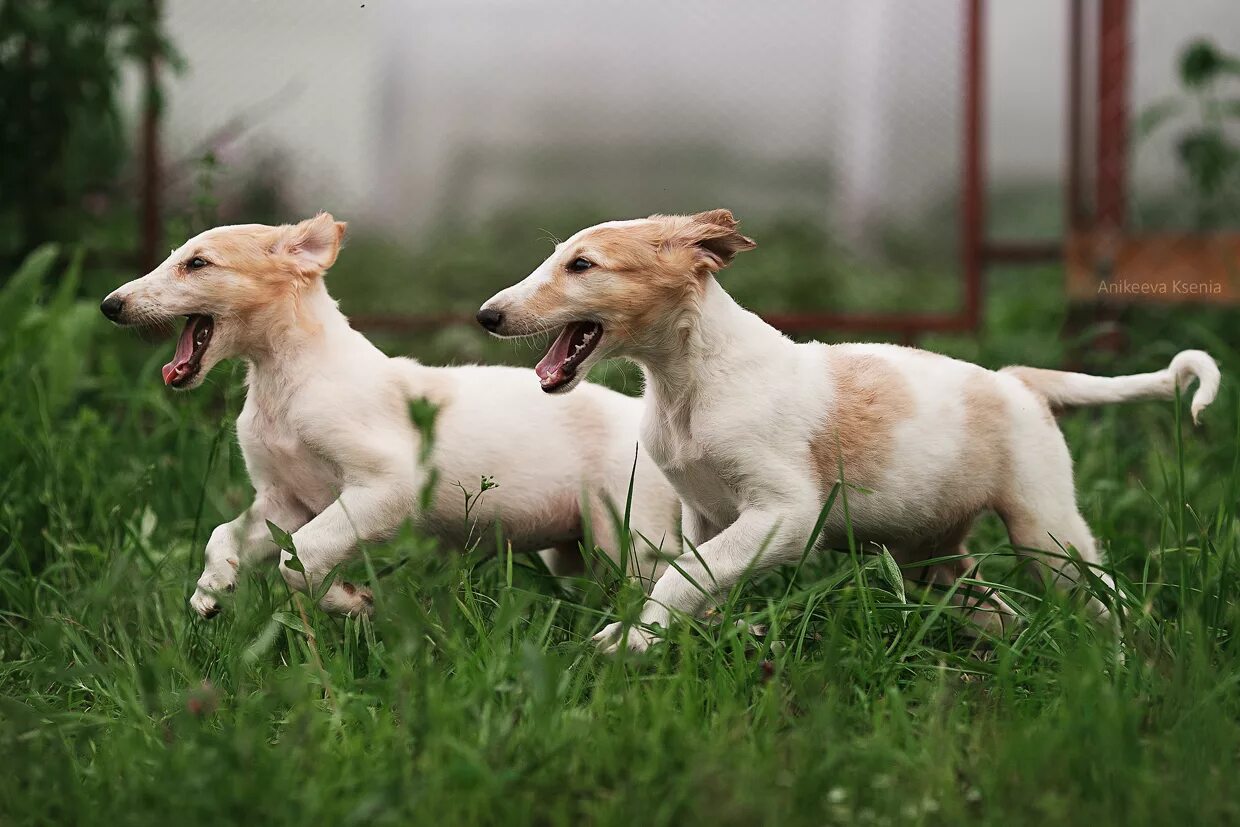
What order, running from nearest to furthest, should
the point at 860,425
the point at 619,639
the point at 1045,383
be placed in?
1. the point at 619,639
2. the point at 860,425
3. the point at 1045,383

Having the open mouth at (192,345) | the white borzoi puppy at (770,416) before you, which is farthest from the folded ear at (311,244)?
the white borzoi puppy at (770,416)

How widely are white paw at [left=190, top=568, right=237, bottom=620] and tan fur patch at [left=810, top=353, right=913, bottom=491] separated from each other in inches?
59.4

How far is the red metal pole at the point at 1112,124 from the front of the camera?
256 inches

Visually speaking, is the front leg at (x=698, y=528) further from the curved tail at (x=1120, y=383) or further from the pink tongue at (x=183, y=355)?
the pink tongue at (x=183, y=355)

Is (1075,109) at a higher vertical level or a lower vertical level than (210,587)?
higher

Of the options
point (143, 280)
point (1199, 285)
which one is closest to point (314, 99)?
point (143, 280)

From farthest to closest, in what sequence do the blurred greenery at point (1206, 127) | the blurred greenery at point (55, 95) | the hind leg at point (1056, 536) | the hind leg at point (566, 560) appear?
the blurred greenery at point (1206, 127) < the blurred greenery at point (55, 95) < the hind leg at point (566, 560) < the hind leg at point (1056, 536)

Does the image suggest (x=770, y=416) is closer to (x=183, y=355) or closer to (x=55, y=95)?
(x=183, y=355)

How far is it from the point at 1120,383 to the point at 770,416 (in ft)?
3.37

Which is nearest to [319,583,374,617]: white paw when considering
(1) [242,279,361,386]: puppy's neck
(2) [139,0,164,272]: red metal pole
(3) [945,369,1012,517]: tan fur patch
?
(1) [242,279,361,386]: puppy's neck

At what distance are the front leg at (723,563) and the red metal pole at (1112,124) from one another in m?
4.06

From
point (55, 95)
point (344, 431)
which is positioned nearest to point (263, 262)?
point (344, 431)

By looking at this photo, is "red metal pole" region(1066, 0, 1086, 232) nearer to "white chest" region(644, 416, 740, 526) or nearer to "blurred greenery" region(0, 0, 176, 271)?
"white chest" region(644, 416, 740, 526)

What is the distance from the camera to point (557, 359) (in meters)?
3.27
